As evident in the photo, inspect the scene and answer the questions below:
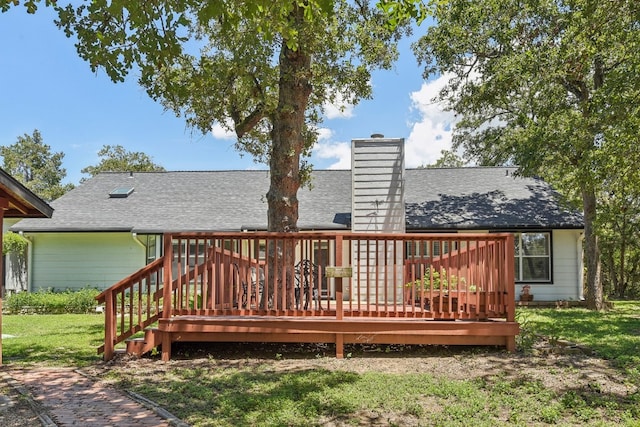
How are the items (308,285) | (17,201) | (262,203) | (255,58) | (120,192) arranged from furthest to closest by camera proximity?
(120,192) → (262,203) → (255,58) → (308,285) → (17,201)

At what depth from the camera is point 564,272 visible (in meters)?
13.3

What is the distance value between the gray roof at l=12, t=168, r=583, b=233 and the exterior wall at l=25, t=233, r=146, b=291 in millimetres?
551

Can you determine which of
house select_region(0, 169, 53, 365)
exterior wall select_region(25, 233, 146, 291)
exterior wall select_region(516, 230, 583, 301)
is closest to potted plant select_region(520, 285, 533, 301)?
exterior wall select_region(516, 230, 583, 301)

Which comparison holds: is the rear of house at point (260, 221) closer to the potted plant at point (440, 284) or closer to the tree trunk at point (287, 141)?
the tree trunk at point (287, 141)

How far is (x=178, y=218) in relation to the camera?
14305 millimetres

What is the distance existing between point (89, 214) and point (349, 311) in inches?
451

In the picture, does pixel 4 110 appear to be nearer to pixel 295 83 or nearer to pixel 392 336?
pixel 295 83

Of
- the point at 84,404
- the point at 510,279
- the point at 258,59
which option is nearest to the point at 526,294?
the point at 510,279

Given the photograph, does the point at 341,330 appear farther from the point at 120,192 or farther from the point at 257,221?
the point at 120,192

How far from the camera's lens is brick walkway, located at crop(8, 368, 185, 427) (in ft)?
12.8

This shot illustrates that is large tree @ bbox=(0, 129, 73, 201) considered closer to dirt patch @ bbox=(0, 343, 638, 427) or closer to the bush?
the bush

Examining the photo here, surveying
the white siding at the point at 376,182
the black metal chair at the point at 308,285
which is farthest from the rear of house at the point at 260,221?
the black metal chair at the point at 308,285

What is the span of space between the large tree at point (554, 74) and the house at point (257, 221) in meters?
1.22

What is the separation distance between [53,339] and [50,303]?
4.93m
